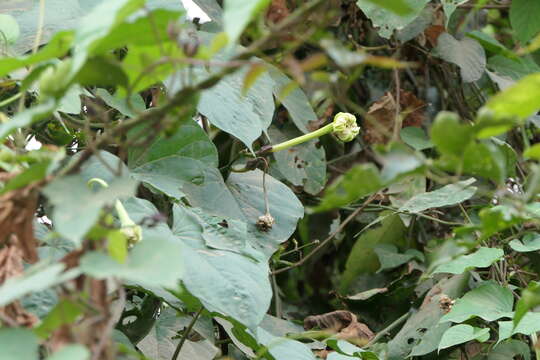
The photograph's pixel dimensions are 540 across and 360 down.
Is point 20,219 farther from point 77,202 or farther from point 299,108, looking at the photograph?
point 299,108

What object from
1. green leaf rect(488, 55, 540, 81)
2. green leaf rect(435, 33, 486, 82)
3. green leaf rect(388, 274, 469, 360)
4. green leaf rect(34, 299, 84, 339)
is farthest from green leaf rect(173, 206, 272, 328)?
green leaf rect(488, 55, 540, 81)

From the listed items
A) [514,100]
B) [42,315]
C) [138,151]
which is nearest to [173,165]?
[138,151]

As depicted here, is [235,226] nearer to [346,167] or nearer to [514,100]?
[514,100]

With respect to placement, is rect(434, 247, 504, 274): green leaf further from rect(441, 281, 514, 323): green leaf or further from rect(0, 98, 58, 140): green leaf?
rect(0, 98, 58, 140): green leaf

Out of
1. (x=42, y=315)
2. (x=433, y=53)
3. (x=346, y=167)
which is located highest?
(x=42, y=315)

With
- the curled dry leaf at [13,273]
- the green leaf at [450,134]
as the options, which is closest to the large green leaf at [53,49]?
the curled dry leaf at [13,273]

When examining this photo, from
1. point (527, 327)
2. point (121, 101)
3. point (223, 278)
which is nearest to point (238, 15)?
point (223, 278)

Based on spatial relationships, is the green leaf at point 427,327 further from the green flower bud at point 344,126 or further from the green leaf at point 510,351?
the green flower bud at point 344,126
